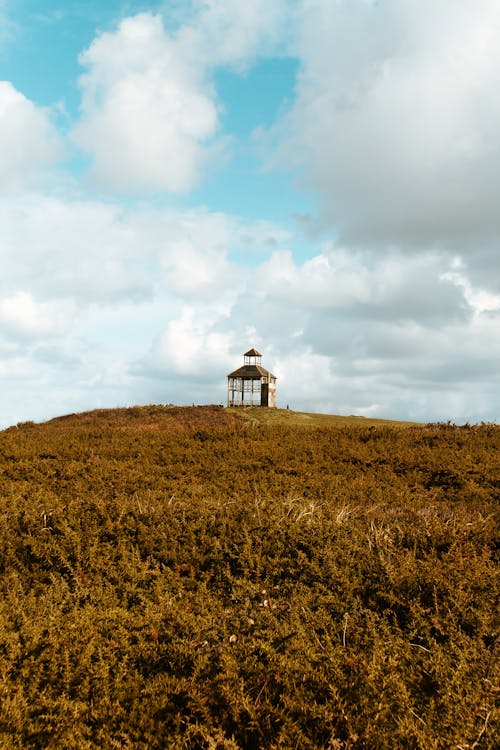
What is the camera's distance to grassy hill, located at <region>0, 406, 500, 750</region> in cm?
448

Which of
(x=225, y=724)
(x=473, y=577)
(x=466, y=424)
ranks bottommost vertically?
(x=225, y=724)

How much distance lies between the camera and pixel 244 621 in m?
6.22

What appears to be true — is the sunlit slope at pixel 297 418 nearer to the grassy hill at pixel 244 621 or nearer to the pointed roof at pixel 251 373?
Result: the pointed roof at pixel 251 373

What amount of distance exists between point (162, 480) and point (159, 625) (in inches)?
334

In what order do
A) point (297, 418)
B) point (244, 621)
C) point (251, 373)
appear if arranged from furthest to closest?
point (251, 373), point (297, 418), point (244, 621)

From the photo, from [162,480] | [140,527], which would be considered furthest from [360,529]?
[162,480]

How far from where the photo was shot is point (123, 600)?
711 cm

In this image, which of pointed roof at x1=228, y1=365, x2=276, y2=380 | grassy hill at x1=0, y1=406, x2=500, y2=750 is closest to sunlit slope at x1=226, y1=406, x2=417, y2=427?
pointed roof at x1=228, y1=365, x2=276, y2=380

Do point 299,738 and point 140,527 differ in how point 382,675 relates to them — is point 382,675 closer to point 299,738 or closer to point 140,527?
point 299,738

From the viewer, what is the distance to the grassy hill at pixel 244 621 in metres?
4.48

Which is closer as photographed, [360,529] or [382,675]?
[382,675]

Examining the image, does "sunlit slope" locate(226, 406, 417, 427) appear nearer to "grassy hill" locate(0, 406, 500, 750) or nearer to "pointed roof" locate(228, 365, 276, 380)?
"pointed roof" locate(228, 365, 276, 380)

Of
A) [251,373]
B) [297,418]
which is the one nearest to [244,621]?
[297,418]

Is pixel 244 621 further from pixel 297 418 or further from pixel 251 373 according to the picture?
pixel 251 373
